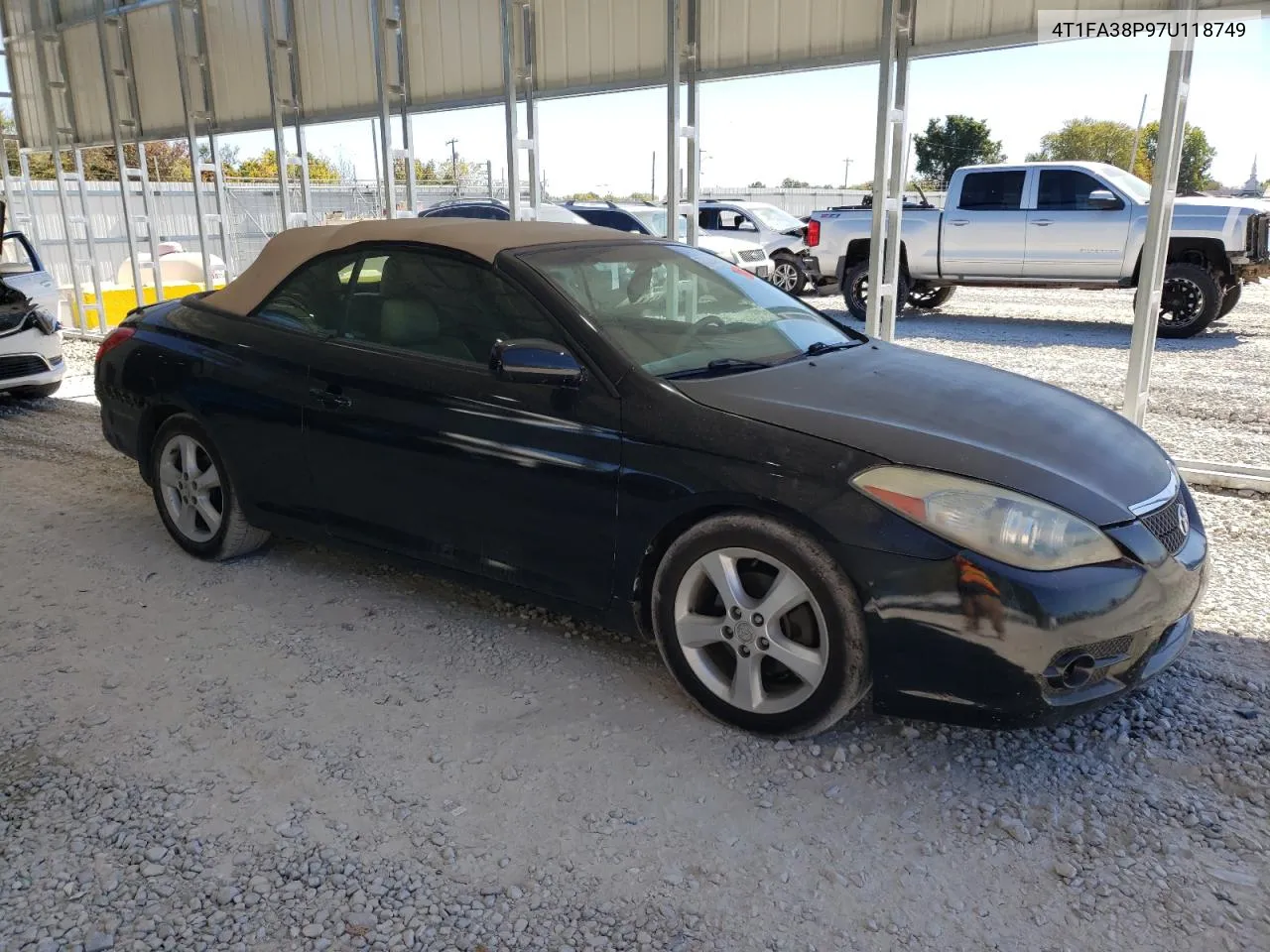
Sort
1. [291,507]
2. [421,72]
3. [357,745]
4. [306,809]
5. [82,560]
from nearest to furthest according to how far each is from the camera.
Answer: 1. [306,809]
2. [357,745]
3. [291,507]
4. [82,560]
5. [421,72]

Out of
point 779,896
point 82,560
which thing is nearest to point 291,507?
point 82,560

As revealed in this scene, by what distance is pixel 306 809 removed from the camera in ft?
9.13

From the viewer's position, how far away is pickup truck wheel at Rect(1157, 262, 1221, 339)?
448 inches

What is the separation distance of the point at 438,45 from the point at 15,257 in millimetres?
4496

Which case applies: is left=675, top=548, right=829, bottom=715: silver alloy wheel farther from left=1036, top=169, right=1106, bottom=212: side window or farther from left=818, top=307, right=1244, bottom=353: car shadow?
left=1036, top=169, right=1106, bottom=212: side window

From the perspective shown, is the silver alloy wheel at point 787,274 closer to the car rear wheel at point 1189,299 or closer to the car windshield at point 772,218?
the car windshield at point 772,218

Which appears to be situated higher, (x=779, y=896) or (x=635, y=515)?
(x=635, y=515)

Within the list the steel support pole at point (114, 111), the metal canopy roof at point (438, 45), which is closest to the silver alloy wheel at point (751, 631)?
the metal canopy roof at point (438, 45)

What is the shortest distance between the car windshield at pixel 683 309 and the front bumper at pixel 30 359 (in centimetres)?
646

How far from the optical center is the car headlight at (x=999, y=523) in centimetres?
267

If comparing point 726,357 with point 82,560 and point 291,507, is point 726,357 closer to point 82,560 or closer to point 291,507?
point 291,507

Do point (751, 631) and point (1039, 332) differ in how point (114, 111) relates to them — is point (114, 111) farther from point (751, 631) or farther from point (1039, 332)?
point (751, 631)

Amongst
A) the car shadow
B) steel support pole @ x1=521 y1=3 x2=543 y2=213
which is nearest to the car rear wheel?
the car shadow

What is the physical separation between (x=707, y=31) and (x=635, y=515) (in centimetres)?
529
